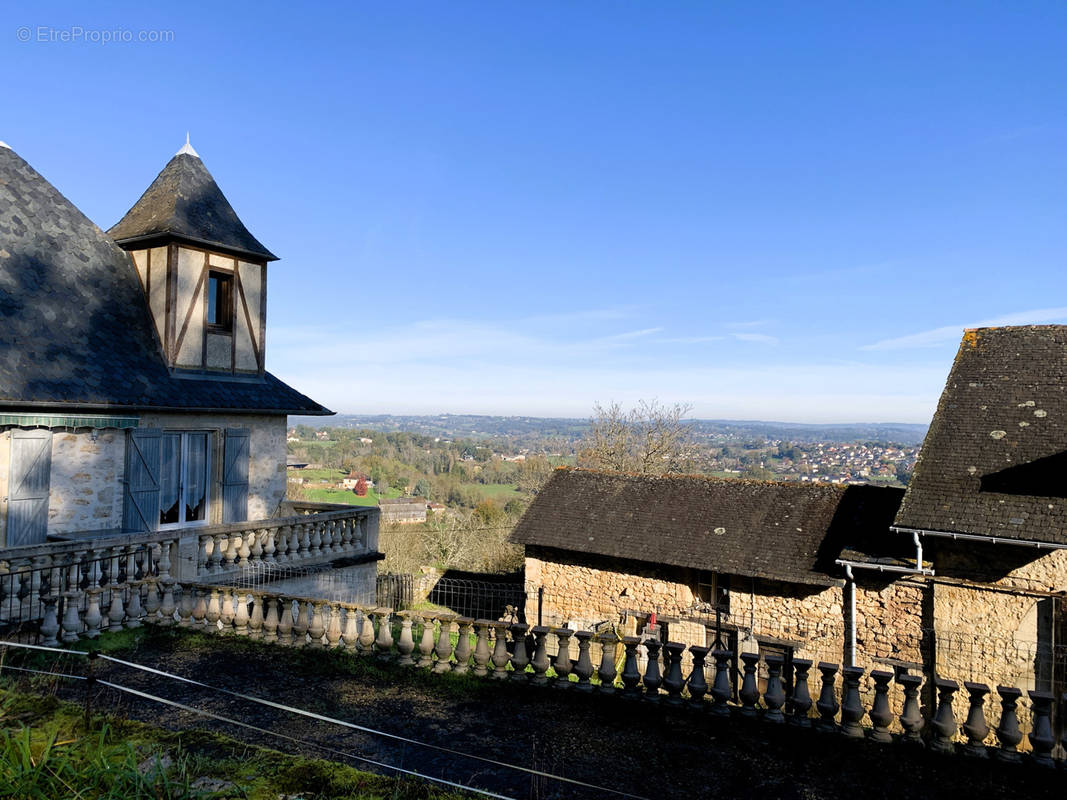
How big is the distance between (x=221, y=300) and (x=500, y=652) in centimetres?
1040

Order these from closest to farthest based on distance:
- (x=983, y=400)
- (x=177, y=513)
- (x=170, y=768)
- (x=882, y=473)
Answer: (x=170, y=768), (x=177, y=513), (x=983, y=400), (x=882, y=473)

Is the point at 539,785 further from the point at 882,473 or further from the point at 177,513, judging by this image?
the point at 882,473

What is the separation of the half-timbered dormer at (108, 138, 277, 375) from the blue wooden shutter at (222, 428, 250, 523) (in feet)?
4.69

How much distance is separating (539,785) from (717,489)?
17278mm

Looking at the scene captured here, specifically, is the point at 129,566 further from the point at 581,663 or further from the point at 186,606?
the point at 581,663

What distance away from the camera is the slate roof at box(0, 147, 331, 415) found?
10484mm

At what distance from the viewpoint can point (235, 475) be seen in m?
13.1

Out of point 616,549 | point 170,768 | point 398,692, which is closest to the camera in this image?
point 170,768

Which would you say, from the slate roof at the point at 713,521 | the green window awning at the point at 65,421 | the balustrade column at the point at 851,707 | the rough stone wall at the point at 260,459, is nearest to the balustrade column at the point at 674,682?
the balustrade column at the point at 851,707

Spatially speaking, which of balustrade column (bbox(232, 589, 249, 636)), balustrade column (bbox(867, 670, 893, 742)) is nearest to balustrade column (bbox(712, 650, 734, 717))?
balustrade column (bbox(867, 670, 893, 742))

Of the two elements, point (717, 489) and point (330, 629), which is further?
point (717, 489)

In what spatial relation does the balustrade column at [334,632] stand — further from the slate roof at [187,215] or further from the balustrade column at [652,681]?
the slate roof at [187,215]

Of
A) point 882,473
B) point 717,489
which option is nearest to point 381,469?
point 882,473

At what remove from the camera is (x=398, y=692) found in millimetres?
6188
